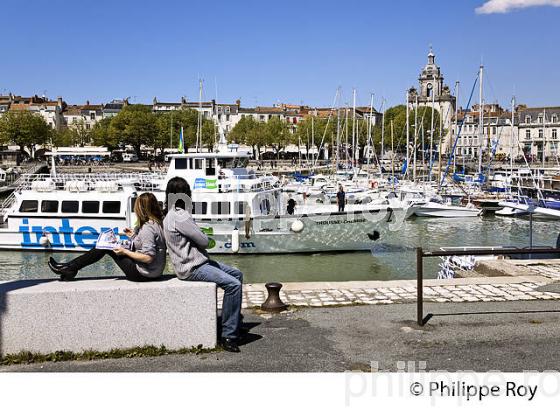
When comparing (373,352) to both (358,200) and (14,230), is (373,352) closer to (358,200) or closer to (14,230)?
(14,230)

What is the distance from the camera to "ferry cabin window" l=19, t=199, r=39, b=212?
2481 centimetres

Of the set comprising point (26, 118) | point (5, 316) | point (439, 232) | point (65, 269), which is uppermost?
point (26, 118)

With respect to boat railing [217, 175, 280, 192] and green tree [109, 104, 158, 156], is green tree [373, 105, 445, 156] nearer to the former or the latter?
green tree [109, 104, 158, 156]

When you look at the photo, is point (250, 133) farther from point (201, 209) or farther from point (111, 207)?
point (201, 209)

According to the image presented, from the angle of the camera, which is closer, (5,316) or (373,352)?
(5,316)

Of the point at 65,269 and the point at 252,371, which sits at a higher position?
the point at 65,269

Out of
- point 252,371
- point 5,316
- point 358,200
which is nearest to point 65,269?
point 5,316

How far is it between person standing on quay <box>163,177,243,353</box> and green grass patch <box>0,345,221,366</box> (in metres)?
0.35

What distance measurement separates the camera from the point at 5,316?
20.1ft

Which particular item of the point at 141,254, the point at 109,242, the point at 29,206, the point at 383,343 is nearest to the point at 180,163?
the point at 29,206

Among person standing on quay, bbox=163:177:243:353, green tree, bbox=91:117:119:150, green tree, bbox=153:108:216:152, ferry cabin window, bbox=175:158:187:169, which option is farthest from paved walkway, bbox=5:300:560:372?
green tree, bbox=91:117:119:150
